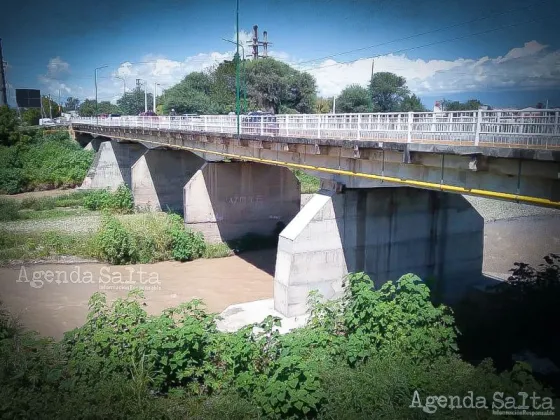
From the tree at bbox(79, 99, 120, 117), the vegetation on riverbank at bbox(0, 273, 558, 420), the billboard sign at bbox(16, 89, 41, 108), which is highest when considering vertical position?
the tree at bbox(79, 99, 120, 117)

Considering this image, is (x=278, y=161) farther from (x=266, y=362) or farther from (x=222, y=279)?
(x=266, y=362)

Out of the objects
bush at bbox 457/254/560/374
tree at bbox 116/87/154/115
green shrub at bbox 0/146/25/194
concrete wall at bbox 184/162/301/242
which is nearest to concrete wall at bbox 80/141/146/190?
green shrub at bbox 0/146/25/194

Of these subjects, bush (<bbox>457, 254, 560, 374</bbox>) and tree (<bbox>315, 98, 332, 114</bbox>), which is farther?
tree (<bbox>315, 98, 332, 114</bbox>)

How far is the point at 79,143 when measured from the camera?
215 ft

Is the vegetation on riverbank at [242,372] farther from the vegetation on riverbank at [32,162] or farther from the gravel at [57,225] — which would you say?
the vegetation on riverbank at [32,162]

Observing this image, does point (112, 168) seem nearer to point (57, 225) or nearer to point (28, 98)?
point (28, 98)

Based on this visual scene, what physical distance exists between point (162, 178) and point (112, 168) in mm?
13172

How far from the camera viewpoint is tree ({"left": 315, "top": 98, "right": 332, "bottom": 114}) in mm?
72394

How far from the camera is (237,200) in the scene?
1015 inches

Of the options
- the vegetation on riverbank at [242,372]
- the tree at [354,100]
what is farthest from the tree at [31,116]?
the vegetation on riverbank at [242,372]

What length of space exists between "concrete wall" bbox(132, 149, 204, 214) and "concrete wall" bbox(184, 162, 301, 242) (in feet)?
31.0

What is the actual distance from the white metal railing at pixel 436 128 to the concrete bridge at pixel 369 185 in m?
0.03

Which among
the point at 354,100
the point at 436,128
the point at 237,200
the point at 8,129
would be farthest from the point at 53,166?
the point at 436,128

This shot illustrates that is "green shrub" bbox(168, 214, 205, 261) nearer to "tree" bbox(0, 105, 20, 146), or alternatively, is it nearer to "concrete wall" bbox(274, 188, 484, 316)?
"concrete wall" bbox(274, 188, 484, 316)
